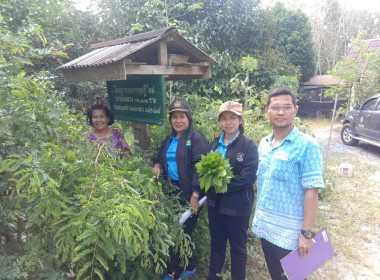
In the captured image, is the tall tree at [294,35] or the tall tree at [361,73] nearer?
the tall tree at [361,73]

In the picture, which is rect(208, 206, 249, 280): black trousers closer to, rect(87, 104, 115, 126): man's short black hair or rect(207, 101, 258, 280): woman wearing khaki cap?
rect(207, 101, 258, 280): woman wearing khaki cap

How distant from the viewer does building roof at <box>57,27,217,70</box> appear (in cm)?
208

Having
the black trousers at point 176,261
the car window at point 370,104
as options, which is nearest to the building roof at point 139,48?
the black trousers at point 176,261

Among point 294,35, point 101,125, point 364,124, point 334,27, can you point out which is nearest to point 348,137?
point 364,124

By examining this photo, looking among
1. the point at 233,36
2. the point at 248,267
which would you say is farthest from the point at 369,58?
the point at 248,267

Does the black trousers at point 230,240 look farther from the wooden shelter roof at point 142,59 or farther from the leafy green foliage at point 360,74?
the leafy green foliage at point 360,74

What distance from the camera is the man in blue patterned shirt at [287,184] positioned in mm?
1745

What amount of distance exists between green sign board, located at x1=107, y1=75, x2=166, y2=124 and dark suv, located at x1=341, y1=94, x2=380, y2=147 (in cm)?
723

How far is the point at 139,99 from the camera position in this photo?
2.68 metres

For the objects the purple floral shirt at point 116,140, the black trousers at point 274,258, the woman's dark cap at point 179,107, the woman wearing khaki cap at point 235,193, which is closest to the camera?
the black trousers at point 274,258

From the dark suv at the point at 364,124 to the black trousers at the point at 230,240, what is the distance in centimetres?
681

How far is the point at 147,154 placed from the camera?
272 centimetres

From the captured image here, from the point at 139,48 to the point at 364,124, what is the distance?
26.5 feet

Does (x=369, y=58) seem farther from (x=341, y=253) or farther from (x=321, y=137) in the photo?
(x=341, y=253)
